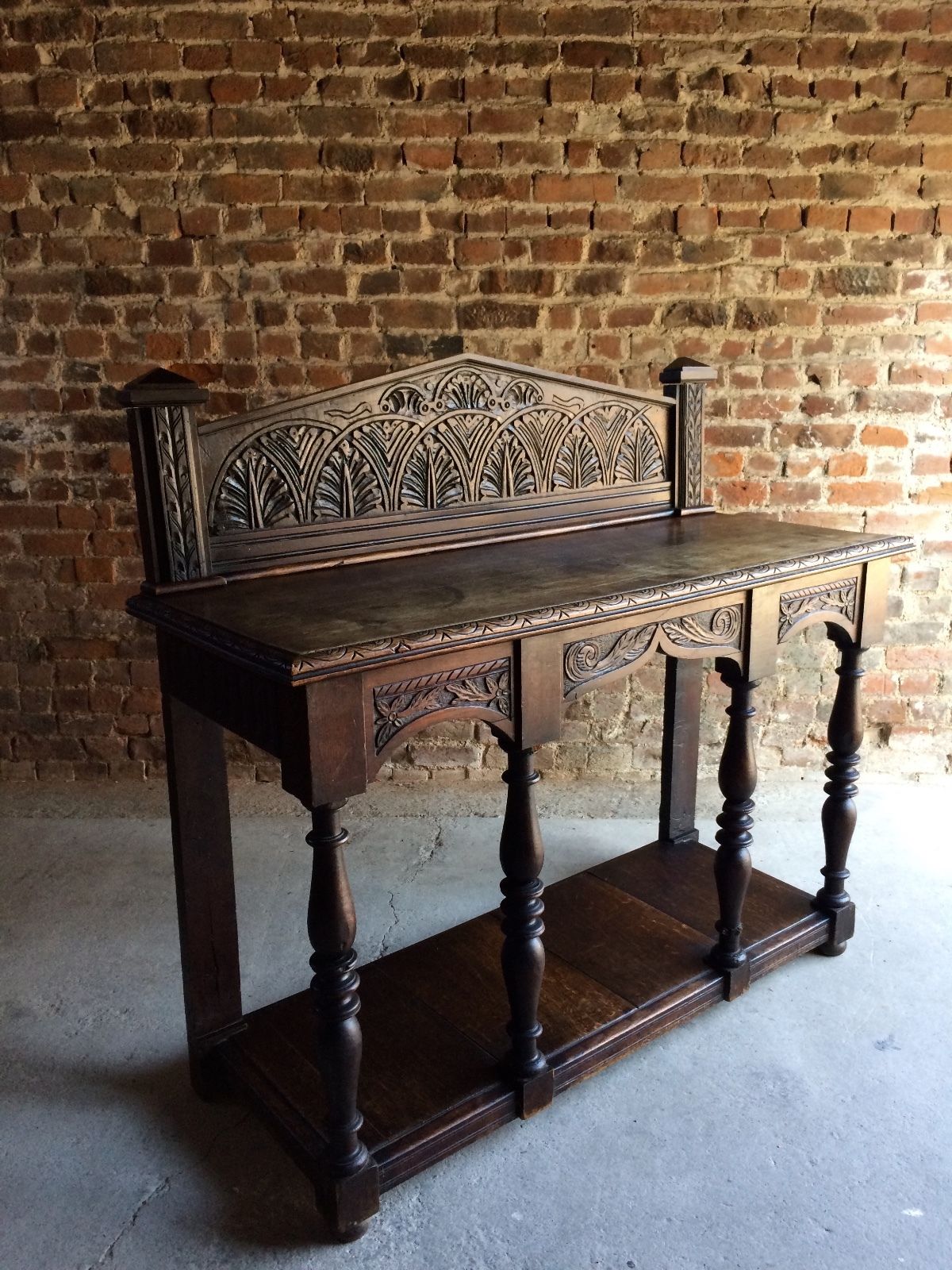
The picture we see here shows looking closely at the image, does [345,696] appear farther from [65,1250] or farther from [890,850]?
[890,850]

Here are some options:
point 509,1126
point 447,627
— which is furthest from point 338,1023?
point 447,627

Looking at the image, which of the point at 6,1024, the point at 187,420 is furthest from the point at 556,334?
the point at 6,1024

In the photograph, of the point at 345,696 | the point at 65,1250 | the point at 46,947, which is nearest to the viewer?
the point at 345,696

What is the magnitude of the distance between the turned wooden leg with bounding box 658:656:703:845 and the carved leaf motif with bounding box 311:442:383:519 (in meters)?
1.13

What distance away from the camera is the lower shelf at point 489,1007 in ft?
6.11

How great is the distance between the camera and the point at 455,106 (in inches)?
119

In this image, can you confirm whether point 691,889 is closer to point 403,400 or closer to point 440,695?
point 440,695

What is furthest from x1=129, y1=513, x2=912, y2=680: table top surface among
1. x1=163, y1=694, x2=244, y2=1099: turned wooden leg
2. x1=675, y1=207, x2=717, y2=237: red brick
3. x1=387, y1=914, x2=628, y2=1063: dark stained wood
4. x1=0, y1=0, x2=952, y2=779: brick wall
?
x1=675, y1=207, x2=717, y2=237: red brick

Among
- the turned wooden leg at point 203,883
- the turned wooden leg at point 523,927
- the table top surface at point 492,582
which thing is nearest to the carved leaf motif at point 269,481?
the table top surface at point 492,582

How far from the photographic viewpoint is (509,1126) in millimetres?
1979

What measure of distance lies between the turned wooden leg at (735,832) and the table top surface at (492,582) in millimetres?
332

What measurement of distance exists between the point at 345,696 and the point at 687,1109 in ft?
3.92

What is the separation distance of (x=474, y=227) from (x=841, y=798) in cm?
204

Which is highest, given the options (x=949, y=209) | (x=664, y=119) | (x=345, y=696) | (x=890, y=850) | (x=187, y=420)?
(x=664, y=119)
